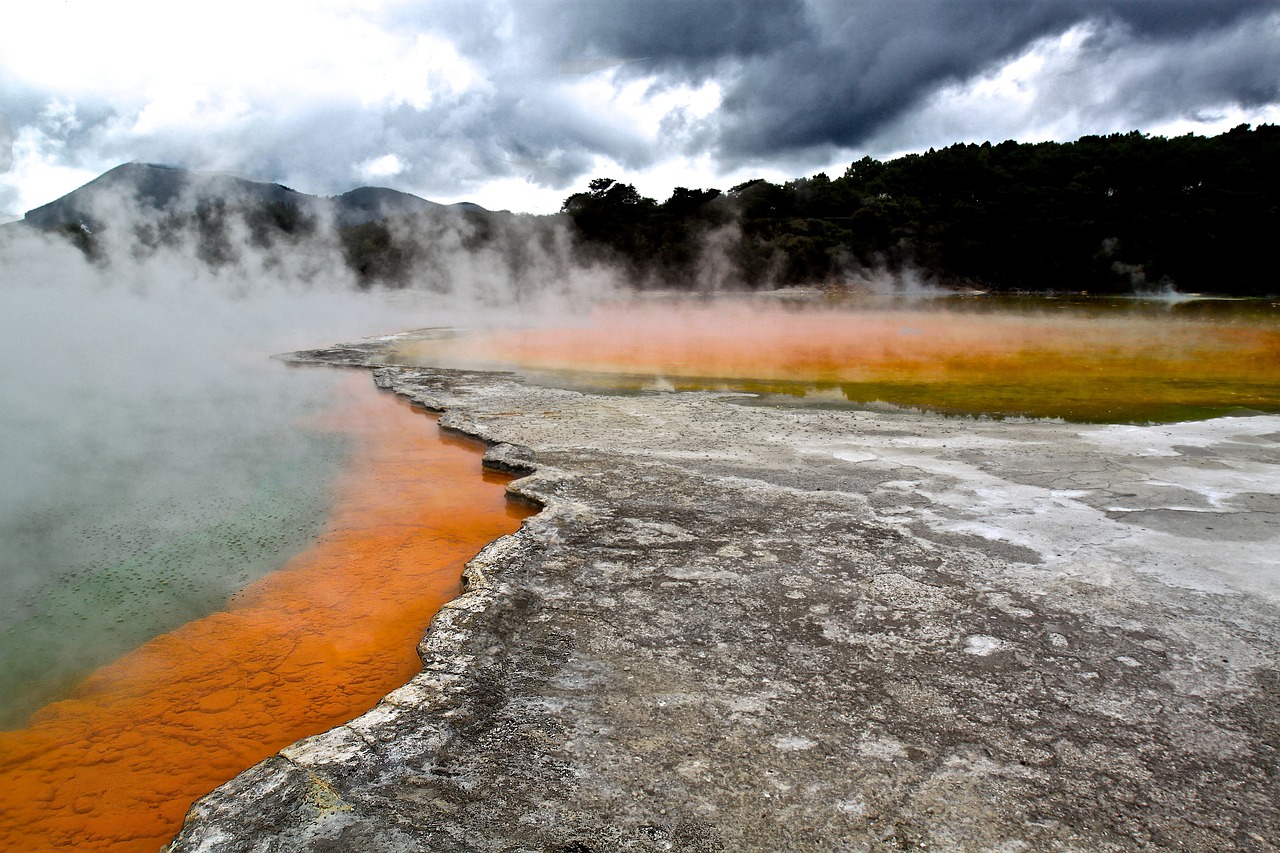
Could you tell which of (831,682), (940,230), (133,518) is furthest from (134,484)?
(940,230)

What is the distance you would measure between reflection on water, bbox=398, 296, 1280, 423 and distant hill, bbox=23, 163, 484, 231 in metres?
10.1

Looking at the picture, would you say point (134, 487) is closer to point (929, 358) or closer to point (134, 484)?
point (134, 484)

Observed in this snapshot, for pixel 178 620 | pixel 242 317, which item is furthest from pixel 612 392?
pixel 242 317

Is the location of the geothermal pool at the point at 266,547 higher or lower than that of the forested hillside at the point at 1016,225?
lower

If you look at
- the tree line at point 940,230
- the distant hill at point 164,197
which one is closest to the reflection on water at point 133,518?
the distant hill at point 164,197

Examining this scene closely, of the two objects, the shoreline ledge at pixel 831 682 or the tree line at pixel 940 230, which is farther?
the tree line at pixel 940 230

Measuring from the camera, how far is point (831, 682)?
217 centimetres

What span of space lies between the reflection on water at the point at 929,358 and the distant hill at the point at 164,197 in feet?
33.0

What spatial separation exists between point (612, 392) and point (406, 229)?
60.4 feet

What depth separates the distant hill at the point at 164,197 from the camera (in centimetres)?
1605

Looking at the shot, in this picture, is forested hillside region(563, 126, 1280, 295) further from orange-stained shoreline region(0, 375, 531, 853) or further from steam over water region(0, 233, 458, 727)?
orange-stained shoreline region(0, 375, 531, 853)

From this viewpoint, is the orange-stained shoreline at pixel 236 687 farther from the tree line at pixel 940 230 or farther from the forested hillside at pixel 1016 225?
the forested hillside at pixel 1016 225

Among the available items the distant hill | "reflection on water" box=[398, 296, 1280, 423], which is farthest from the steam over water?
the distant hill

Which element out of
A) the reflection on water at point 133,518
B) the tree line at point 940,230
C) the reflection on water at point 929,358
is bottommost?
the reflection on water at point 133,518
